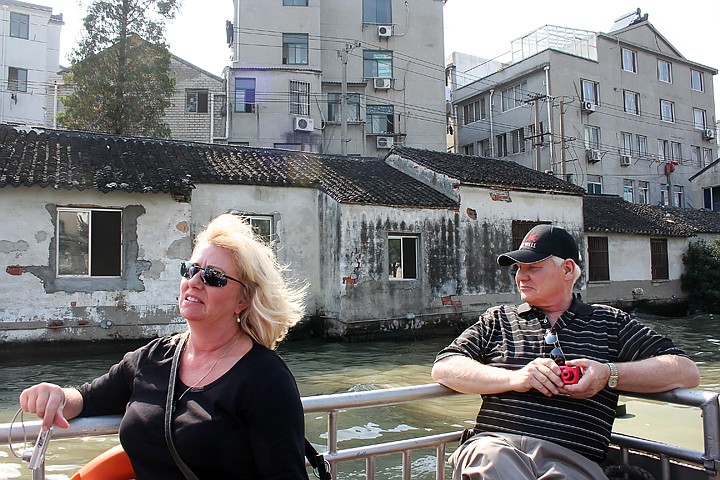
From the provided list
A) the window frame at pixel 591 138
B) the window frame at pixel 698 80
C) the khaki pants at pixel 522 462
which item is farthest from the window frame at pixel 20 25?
the window frame at pixel 698 80

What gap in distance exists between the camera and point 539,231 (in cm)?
277

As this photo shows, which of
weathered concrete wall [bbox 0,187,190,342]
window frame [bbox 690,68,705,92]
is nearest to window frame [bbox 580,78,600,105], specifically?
window frame [bbox 690,68,705,92]

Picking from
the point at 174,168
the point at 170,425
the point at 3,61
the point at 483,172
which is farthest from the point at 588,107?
the point at 170,425

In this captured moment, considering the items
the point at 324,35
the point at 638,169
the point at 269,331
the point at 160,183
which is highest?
the point at 324,35

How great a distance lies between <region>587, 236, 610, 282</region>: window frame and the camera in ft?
63.1

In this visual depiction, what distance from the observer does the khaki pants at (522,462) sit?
2.15m

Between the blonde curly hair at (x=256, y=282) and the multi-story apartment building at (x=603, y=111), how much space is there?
81.2ft

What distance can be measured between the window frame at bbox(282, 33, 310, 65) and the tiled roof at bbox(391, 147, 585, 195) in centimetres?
1003

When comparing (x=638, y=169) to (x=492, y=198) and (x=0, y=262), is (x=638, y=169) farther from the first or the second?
(x=0, y=262)

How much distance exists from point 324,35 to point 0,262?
1900 centimetres

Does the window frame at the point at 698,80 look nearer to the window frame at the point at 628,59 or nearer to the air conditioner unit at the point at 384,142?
the window frame at the point at 628,59

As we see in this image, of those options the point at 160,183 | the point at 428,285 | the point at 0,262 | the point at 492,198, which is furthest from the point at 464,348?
the point at 492,198

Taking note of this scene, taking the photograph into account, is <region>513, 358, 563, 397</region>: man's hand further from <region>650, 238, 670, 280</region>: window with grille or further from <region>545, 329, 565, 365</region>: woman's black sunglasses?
<region>650, 238, 670, 280</region>: window with grille

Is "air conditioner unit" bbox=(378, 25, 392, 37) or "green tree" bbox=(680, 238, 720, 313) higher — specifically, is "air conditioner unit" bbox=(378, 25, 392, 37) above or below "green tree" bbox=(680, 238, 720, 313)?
above
